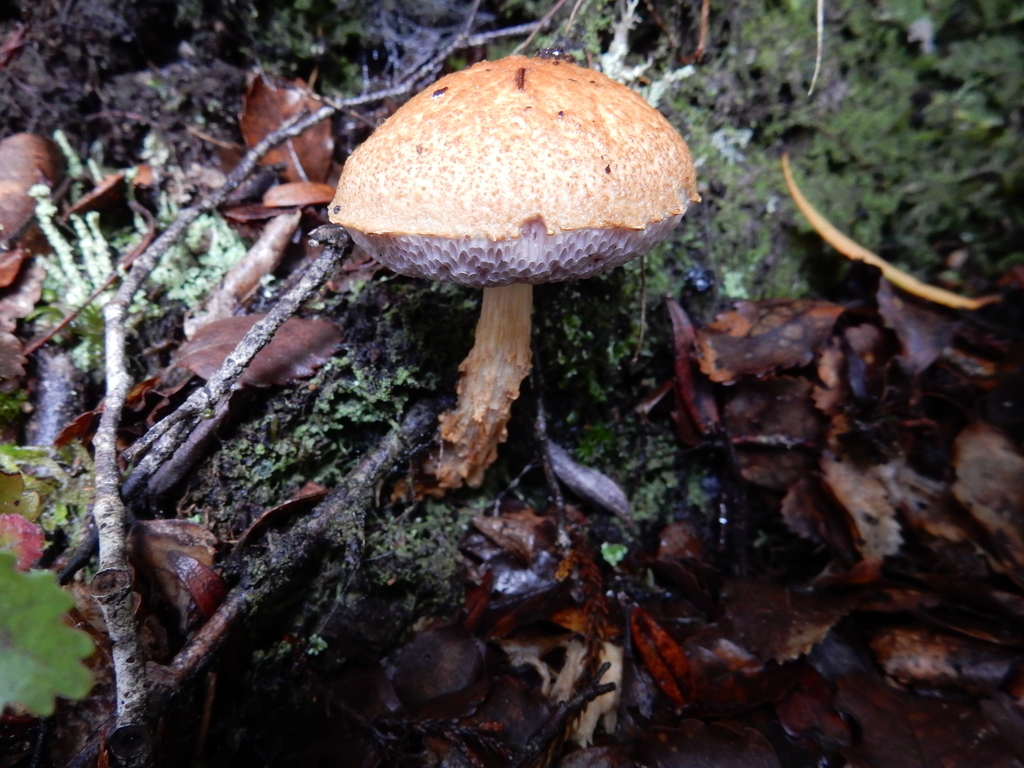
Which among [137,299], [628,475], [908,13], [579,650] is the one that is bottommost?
[579,650]

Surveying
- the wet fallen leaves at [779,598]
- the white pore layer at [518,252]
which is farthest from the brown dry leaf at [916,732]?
the white pore layer at [518,252]

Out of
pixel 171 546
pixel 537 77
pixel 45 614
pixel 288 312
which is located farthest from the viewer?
pixel 288 312

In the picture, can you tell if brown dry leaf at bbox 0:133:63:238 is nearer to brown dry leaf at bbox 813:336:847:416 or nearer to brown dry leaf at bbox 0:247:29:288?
brown dry leaf at bbox 0:247:29:288

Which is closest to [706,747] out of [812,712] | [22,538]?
[812,712]

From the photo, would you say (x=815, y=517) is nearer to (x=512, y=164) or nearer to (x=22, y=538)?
(x=512, y=164)

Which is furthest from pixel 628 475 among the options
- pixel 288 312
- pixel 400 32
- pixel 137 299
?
pixel 400 32

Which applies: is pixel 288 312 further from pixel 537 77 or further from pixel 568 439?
pixel 568 439
